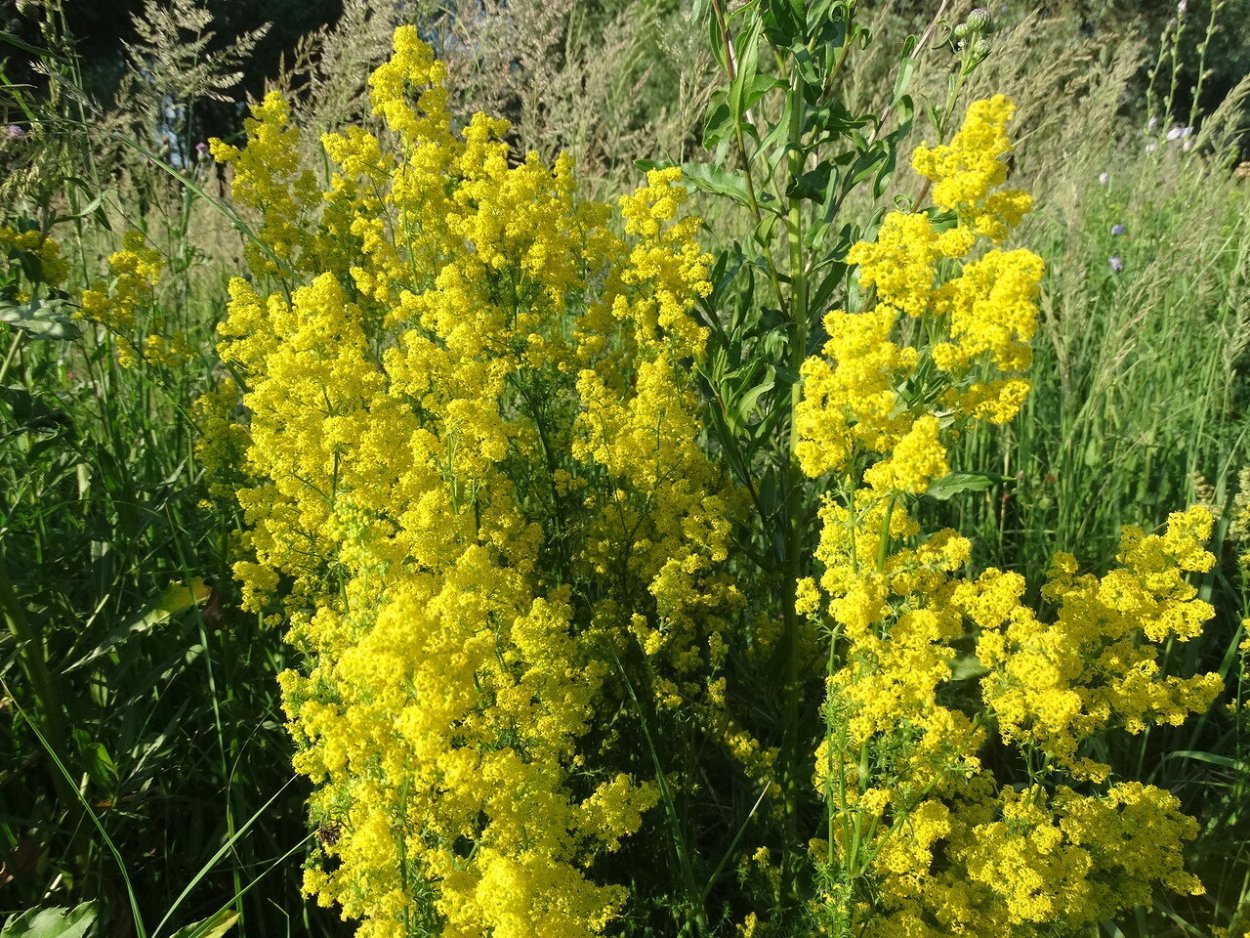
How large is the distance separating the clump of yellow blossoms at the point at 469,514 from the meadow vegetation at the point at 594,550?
0.01 metres

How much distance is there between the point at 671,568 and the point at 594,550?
→ 0.32 metres

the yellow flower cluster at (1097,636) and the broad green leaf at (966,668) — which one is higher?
the yellow flower cluster at (1097,636)

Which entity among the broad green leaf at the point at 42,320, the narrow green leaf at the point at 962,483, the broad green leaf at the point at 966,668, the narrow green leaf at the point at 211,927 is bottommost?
the narrow green leaf at the point at 211,927

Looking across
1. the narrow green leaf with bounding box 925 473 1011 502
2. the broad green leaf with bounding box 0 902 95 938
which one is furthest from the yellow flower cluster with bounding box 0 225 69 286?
the narrow green leaf with bounding box 925 473 1011 502

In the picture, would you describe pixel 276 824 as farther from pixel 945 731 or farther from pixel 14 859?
pixel 945 731

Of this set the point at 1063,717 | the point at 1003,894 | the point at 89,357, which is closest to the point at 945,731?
the point at 1063,717

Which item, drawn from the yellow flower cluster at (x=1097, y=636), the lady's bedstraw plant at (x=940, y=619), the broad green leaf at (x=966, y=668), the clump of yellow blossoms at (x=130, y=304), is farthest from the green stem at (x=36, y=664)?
the broad green leaf at (x=966, y=668)

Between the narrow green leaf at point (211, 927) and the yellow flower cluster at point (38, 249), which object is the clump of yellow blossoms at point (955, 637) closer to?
the narrow green leaf at point (211, 927)

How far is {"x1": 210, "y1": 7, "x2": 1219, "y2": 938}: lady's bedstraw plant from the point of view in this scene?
53.8 inches

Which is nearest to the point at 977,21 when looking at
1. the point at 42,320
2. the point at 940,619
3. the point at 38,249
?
the point at 940,619

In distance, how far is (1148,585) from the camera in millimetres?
1587

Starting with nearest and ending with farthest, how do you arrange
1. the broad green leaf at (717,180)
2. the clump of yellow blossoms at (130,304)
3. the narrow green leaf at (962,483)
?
the narrow green leaf at (962,483) < the broad green leaf at (717,180) < the clump of yellow blossoms at (130,304)

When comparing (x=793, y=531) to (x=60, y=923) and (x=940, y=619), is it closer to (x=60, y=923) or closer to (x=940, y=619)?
(x=940, y=619)

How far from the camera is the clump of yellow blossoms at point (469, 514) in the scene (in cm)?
131
